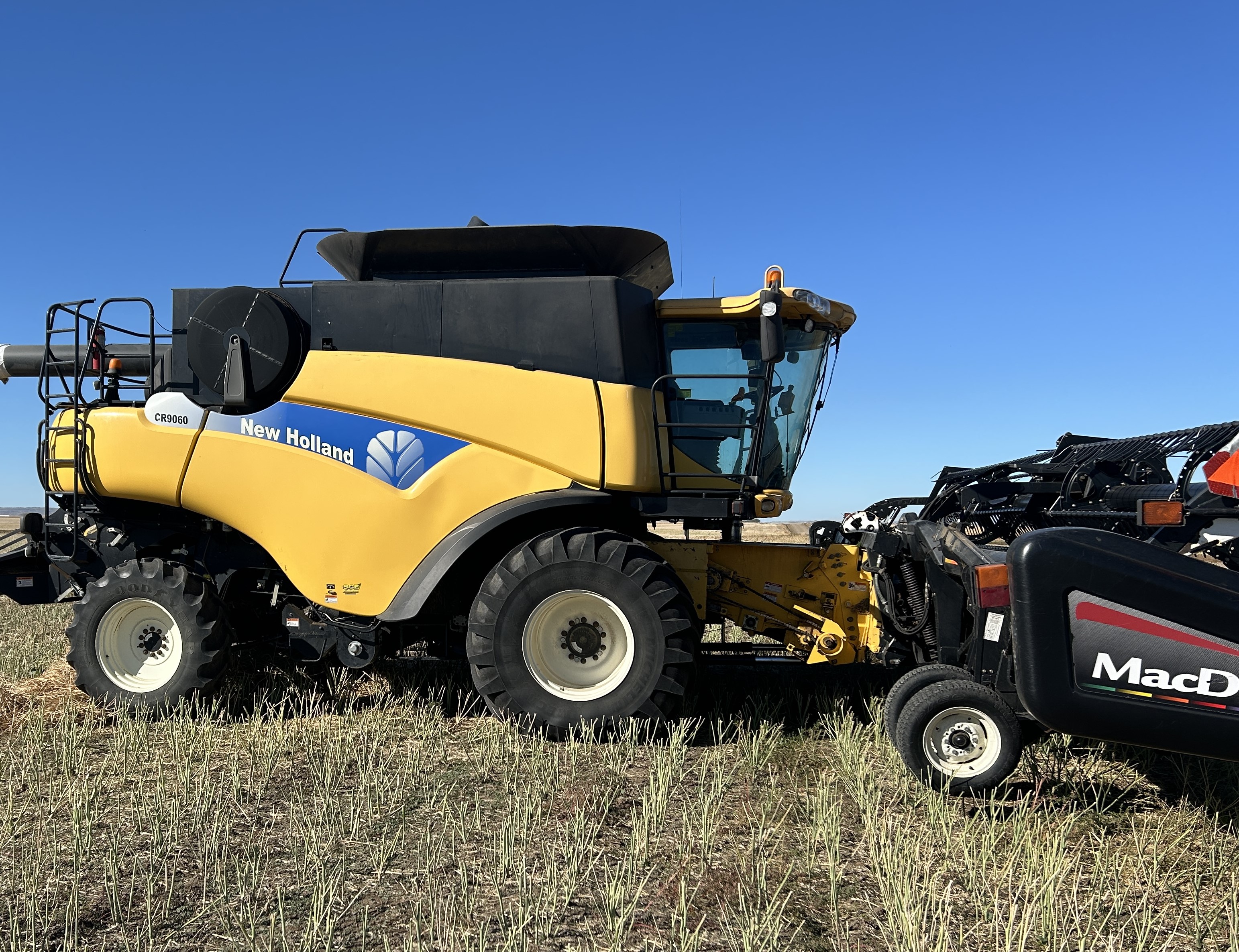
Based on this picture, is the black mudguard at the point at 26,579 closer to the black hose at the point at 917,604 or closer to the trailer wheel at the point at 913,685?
the trailer wheel at the point at 913,685

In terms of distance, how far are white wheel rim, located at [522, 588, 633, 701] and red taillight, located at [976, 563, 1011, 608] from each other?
1980 mm

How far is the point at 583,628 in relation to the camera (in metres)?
4.90

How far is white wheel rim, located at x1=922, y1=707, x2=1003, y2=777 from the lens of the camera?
387 centimetres

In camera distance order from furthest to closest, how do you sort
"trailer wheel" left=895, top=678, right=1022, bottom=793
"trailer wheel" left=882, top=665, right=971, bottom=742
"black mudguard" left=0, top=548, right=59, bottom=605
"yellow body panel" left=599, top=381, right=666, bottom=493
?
Result: "black mudguard" left=0, top=548, right=59, bottom=605, "yellow body panel" left=599, top=381, right=666, bottom=493, "trailer wheel" left=882, top=665, right=971, bottom=742, "trailer wheel" left=895, top=678, right=1022, bottom=793

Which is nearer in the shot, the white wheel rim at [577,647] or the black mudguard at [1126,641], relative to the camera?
the black mudguard at [1126,641]

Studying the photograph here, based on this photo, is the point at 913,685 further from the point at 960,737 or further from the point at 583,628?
the point at 583,628

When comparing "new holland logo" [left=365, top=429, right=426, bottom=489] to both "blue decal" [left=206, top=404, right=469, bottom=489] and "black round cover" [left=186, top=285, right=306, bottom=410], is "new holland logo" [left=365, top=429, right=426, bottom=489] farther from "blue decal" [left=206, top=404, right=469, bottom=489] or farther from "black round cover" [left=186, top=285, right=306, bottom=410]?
"black round cover" [left=186, top=285, right=306, bottom=410]

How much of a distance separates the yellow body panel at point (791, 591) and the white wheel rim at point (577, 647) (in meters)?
0.62

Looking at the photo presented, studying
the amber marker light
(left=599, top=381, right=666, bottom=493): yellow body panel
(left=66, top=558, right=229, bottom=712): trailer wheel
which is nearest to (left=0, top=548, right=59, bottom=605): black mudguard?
(left=66, top=558, right=229, bottom=712): trailer wheel

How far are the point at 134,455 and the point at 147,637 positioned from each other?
114 centimetres

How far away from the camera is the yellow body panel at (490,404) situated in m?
4.98

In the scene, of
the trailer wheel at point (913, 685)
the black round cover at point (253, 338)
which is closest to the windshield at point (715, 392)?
the trailer wheel at point (913, 685)

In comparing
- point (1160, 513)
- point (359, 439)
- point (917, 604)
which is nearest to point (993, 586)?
point (917, 604)

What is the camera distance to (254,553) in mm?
5625
